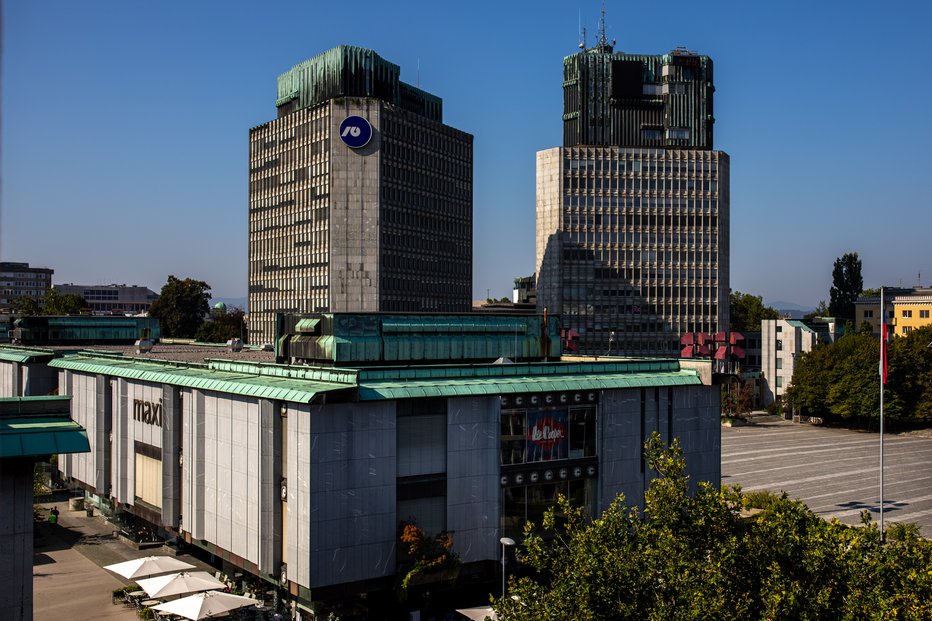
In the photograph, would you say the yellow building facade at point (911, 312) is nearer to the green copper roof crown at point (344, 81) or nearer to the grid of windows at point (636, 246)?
the grid of windows at point (636, 246)

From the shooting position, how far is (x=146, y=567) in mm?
43625

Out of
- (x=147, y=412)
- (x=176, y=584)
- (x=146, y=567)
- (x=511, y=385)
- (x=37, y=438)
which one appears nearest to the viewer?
(x=37, y=438)

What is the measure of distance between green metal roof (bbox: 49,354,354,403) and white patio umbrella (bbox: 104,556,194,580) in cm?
943

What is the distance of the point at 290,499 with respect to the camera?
3878 centimetres

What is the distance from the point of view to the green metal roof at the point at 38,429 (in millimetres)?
21109

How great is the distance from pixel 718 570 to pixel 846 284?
17812cm

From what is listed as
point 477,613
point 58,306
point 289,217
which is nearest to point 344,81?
point 289,217

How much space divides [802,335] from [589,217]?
42.3 m

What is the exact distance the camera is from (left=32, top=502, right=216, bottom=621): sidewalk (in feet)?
142

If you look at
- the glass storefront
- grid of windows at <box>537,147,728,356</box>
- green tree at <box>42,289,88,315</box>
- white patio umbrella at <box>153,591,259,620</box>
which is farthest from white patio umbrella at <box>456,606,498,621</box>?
green tree at <box>42,289,88,315</box>

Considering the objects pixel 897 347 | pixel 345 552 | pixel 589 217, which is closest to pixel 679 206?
pixel 589 217

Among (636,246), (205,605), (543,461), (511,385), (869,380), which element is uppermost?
(636,246)

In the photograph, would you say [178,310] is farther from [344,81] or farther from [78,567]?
[78,567]

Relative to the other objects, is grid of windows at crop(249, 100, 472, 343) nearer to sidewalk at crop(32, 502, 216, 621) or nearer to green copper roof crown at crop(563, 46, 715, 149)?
green copper roof crown at crop(563, 46, 715, 149)
